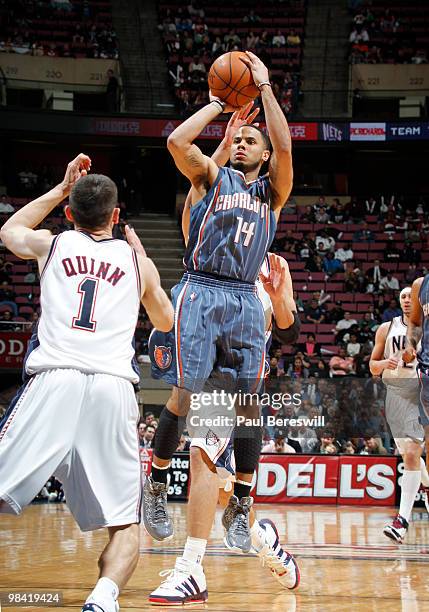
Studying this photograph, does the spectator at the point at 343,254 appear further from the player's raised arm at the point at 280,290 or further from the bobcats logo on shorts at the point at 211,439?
the bobcats logo on shorts at the point at 211,439

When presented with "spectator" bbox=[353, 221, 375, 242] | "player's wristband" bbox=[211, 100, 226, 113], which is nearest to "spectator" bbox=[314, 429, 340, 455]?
"player's wristband" bbox=[211, 100, 226, 113]

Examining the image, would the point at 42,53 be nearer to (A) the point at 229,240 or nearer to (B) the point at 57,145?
(B) the point at 57,145

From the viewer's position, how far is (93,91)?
24.8 meters

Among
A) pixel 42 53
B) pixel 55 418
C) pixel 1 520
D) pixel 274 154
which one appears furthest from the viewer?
pixel 42 53

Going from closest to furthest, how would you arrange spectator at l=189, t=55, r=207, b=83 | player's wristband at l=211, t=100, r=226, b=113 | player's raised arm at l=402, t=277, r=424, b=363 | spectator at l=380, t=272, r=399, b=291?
player's wristband at l=211, t=100, r=226, b=113 < player's raised arm at l=402, t=277, r=424, b=363 < spectator at l=380, t=272, r=399, b=291 < spectator at l=189, t=55, r=207, b=83

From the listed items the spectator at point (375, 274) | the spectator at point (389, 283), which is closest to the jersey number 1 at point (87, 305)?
the spectator at point (389, 283)

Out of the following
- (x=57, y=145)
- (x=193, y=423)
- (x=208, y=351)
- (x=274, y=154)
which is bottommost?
(x=193, y=423)

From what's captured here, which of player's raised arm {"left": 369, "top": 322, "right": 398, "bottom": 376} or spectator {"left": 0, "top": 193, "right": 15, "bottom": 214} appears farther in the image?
spectator {"left": 0, "top": 193, "right": 15, "bottom": 214}

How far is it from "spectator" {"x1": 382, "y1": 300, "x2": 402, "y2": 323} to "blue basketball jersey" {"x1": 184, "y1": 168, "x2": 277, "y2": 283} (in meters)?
13.2

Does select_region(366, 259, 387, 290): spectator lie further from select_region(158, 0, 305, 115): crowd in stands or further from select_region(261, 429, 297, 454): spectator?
select_region(261, 429, 297, 454): spectator

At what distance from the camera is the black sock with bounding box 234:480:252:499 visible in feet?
17.6

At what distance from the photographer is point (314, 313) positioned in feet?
60.6

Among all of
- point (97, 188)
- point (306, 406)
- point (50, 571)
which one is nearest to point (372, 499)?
point (306, 406)

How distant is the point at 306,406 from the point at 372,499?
5.27ft
